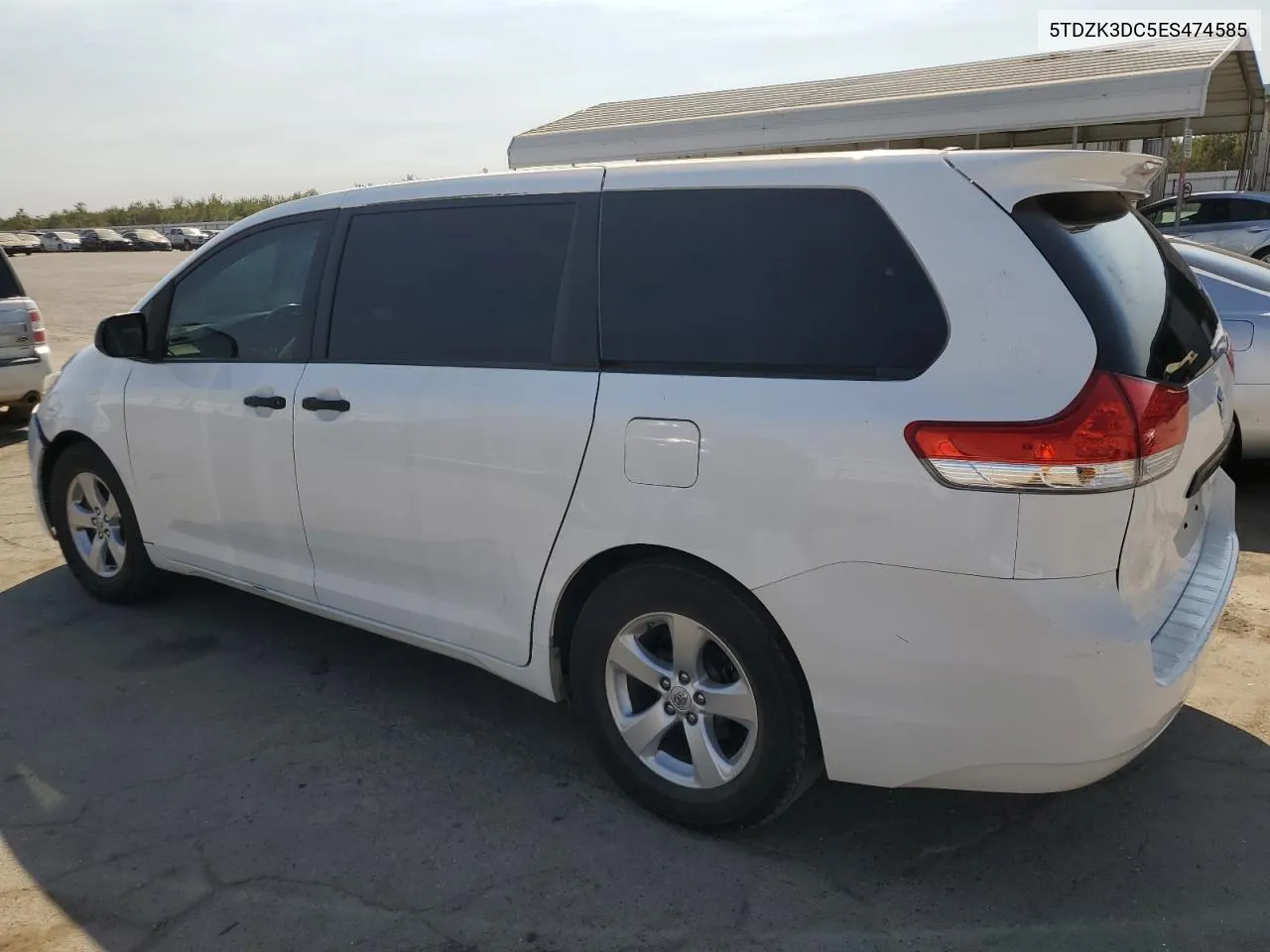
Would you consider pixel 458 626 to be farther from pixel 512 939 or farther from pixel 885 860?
pixel 885 860

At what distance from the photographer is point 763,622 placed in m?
2.67

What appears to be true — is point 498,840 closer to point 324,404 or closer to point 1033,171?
point 324,404

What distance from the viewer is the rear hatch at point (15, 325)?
866 centimetres

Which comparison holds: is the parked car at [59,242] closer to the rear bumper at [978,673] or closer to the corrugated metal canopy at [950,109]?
the corrugated metal canopy at [950,109]

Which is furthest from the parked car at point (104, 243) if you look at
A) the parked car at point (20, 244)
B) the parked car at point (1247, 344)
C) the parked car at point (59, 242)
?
the parked car at point (1247, 344)

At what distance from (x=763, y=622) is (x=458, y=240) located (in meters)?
1.61

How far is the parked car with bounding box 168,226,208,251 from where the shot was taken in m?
61.2

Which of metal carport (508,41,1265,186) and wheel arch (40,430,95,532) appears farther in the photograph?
metal carport (508,41,1265,186)

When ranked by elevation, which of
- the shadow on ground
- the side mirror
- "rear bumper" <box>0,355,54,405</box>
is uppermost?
the side mirror

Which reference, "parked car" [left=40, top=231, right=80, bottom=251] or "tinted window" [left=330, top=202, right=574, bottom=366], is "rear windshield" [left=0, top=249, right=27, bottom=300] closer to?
"tinted window" [left=330, top=202, right=574, bottom=366]

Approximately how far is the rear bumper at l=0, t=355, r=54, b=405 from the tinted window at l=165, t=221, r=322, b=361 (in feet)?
17.7

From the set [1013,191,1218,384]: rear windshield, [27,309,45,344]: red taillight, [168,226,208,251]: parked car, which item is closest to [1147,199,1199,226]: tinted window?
[1013,191,1218,384]: rear windshield

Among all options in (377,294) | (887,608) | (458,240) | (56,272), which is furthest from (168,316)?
(56,272)

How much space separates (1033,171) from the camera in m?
2.54
